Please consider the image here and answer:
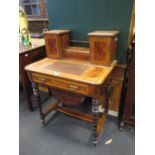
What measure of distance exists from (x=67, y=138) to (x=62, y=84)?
0.76m

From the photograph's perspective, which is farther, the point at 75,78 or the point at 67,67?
the point at 67,67

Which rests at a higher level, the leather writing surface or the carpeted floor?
the leather writing surface

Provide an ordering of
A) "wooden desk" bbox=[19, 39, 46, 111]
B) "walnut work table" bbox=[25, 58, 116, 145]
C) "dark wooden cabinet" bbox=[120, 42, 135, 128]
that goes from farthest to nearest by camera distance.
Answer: "wooden desk" bbox=[19, 39, 46, 111] → "dark wooden cabinet" bbox=[120, 42, 135, 128] → "walnut work table" bbox=[25, 58, 116, 145]

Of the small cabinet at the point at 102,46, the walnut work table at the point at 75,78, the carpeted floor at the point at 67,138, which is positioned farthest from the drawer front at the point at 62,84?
the carpeted floor at the point at 67,138

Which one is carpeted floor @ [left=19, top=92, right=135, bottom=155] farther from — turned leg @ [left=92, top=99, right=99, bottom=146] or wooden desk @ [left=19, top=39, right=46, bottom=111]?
wooden desk @ [left=19, top=39, right=46, bottom=111]

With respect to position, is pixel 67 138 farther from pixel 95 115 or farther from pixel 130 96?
pixel 130 96

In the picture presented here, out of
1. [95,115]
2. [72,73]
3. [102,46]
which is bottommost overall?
[95,115]

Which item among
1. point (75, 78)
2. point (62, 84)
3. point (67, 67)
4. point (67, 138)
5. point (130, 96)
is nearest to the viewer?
point (75, 78)

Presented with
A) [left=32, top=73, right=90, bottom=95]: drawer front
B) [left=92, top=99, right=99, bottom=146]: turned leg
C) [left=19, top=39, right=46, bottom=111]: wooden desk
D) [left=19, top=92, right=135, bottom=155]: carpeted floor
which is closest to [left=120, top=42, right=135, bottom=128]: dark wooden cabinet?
[left=19, top=92, right=135, bottom=155]: carpeted floor

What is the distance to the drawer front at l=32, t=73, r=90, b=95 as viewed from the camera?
45.8 inches

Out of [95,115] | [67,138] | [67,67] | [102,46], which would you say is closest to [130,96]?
[95,115]

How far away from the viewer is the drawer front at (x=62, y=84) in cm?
116

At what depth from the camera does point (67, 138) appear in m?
1.62
